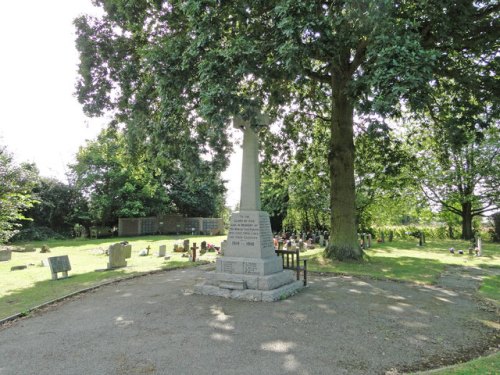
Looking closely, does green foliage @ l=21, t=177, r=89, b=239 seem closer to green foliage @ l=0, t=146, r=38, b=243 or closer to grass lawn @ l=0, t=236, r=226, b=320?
green foliage @ l=0, t=146, r=38, b=243

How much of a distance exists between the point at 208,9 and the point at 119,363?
7.91 m

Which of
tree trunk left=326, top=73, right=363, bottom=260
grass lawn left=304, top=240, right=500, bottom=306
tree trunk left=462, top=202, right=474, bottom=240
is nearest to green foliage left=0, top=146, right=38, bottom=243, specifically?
grass lawn left=304, top=240, right=500, bottom=306

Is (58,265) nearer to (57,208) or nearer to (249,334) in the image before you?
(249,334)

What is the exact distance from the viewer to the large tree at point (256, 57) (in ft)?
22.9

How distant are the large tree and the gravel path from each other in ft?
14.0

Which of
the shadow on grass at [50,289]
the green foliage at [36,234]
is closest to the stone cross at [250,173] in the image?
the shadow on grass at [50,289]

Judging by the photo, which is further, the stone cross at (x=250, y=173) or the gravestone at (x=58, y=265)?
the gravestone at (x=58, y=265)

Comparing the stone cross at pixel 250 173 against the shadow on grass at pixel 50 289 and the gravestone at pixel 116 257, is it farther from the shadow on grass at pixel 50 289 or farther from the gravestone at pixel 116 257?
the gravestone at pixel 116 257

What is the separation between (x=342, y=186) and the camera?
13.9 m

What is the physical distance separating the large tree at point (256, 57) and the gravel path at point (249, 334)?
426 centimetres

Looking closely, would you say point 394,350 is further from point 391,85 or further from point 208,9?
point 208,9

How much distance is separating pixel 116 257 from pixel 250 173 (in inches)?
292

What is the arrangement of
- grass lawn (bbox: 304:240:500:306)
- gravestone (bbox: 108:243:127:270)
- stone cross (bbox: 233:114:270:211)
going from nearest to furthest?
stone cross (bbox: 233:114:270:211) < grass lawn (bbox: 304:240:500:306) < gravestone (bbox: 108:243:127:270)

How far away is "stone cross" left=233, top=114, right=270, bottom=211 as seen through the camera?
893cm
